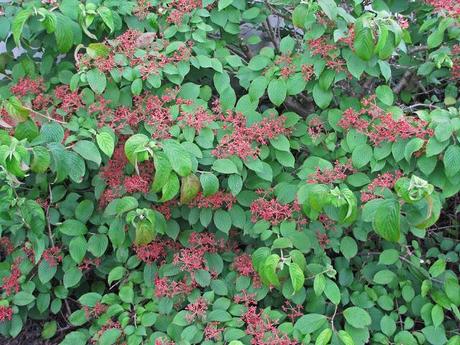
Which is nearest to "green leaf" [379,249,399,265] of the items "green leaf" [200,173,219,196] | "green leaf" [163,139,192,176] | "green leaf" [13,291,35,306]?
"green leaf" [200,173,219,196]

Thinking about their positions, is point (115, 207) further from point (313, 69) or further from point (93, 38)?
point (313, 69)

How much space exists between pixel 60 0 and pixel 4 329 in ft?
4.42

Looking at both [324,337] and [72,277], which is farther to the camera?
[72,277]

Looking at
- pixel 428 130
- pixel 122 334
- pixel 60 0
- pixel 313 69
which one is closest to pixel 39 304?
pixel 122 334

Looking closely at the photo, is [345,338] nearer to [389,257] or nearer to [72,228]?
[389,257]

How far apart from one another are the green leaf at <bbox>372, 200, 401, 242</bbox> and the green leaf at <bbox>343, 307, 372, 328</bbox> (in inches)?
14.0

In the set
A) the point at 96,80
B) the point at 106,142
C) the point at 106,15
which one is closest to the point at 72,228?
the point at 106,142

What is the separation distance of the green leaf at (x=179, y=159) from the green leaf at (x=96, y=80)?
0.41m

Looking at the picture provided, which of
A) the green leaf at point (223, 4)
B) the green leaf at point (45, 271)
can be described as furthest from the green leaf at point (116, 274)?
the green leaf at point (223, 4)

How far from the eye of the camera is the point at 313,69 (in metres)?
2.32

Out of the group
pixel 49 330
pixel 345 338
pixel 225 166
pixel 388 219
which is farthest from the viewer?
pixel 49 330

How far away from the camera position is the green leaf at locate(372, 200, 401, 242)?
75.9 inches

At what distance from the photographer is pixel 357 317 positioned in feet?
7.07

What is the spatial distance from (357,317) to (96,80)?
1.24 meters
